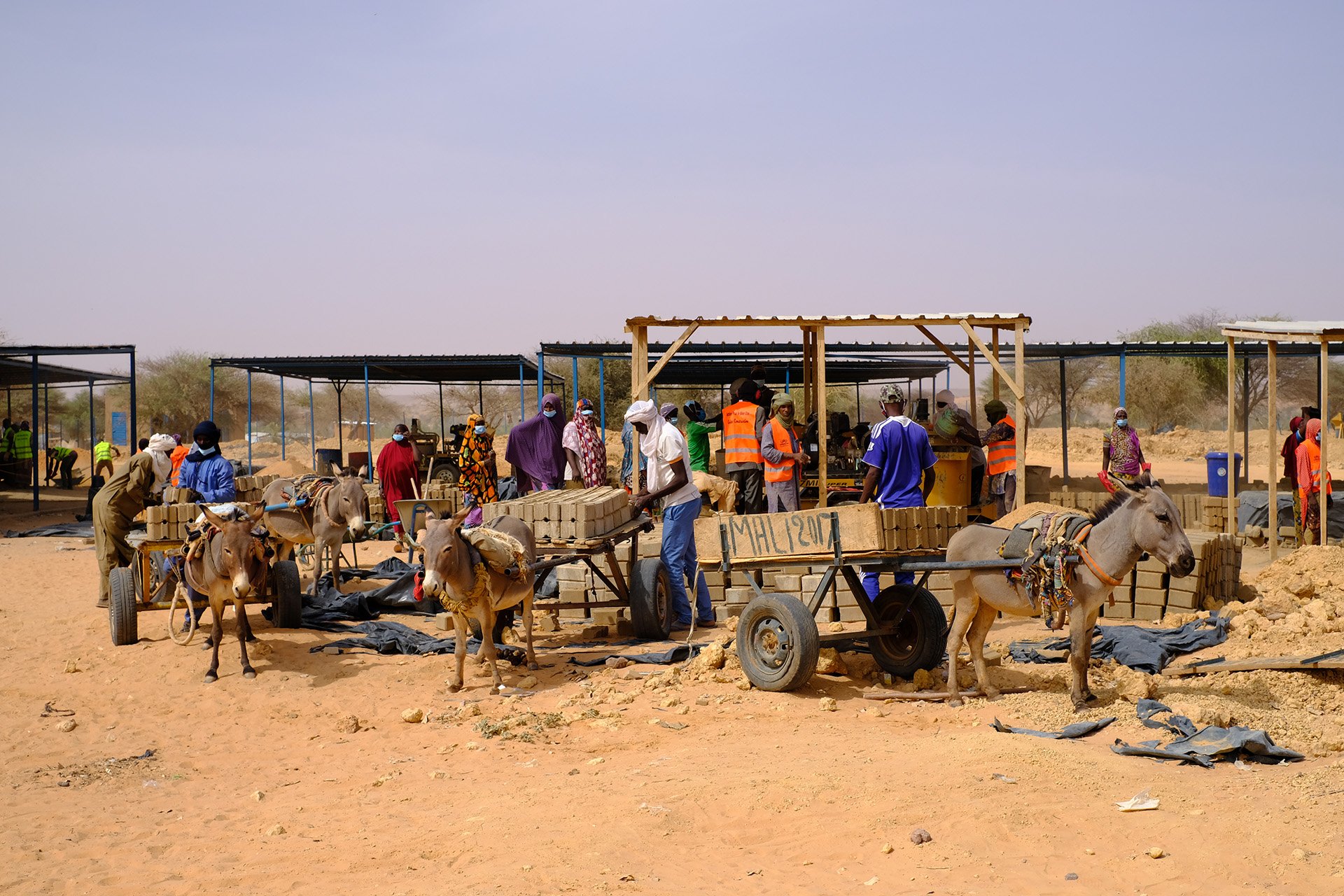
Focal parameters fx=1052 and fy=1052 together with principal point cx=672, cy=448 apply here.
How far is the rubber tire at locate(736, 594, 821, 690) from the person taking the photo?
24.7 feet

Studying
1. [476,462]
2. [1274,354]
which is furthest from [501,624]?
[1274,354]

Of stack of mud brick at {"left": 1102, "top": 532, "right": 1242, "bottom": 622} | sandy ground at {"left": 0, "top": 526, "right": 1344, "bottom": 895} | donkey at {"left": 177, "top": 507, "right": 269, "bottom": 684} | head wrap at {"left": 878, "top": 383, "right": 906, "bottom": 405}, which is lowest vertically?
sandy ground at {"left": 0, "top": 526, "right": 1344, "bottom": 895}

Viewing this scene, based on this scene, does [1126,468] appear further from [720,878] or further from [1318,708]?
[720,878]

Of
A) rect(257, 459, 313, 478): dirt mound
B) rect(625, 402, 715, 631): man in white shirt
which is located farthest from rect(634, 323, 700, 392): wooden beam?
rect(257, 459, 313, 478): dirt mound

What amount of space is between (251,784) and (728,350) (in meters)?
13.9

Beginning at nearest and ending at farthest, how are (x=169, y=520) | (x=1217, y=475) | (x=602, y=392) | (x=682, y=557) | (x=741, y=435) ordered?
(x=169, y=520) → (x=682, y=557) → (x=741, y=435) → (x=1217, y=475) → (x=602, y=392)

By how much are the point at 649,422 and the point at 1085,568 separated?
166 inches

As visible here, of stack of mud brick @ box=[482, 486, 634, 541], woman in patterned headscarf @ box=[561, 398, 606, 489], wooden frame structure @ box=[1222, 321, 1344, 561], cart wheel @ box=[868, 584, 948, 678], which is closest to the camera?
cart wheel @ box=[868, 584, 948, 678]

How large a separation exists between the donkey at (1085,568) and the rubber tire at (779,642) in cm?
104

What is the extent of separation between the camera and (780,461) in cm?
1138

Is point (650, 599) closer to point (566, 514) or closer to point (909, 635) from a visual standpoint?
point (566, 514)

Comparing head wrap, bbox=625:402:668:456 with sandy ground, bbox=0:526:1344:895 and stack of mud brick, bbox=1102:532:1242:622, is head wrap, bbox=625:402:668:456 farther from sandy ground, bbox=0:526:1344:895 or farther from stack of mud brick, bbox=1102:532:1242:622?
stack of mud brick, bbox=1102:532:1242:622

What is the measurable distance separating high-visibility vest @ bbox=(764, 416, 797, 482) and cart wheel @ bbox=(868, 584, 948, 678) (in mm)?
3244

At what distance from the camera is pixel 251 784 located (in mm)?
6699
